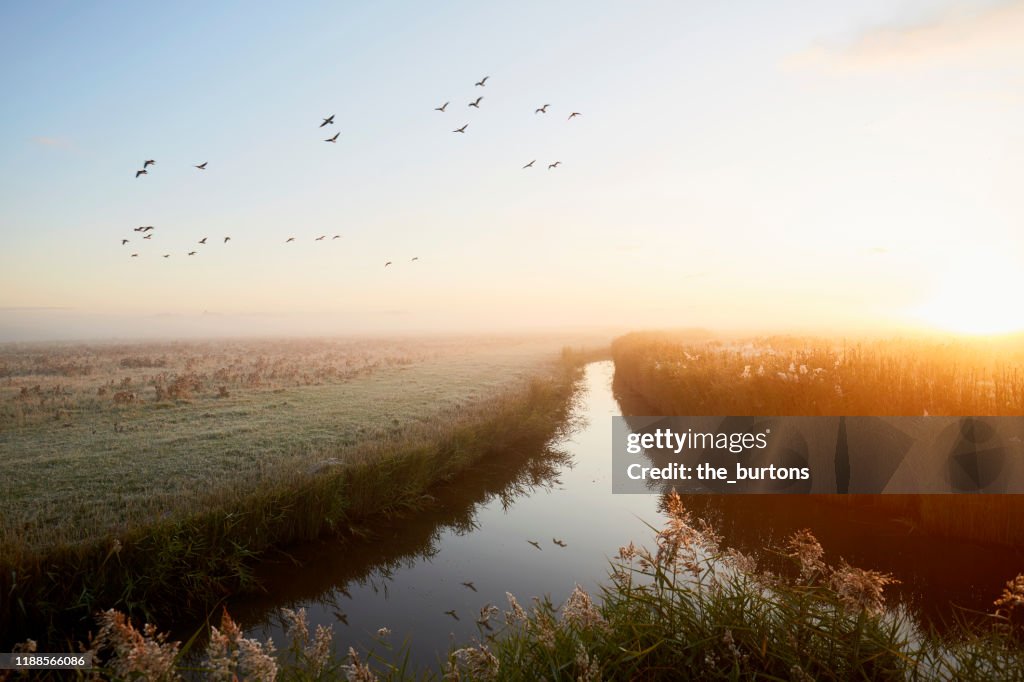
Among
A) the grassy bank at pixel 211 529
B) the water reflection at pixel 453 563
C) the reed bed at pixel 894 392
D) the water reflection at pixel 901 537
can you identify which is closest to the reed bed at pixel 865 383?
the reed bed at pixel 894 392

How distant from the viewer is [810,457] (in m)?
13.1

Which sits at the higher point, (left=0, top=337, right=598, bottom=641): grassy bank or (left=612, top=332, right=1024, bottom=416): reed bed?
(left=612, top=332, right=1024, bottom=416): reed bed

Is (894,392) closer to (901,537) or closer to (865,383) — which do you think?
(865,383)

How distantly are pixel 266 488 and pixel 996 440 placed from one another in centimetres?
1433

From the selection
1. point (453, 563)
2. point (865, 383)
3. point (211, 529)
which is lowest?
point (453, 563)

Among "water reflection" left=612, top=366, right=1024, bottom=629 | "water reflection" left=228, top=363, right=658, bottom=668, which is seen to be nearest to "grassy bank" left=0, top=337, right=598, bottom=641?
"water reflection" left=228, top=363, right=658, bottom=668

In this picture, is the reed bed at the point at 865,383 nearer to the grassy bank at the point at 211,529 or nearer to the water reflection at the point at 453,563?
the water reflection at the point at 453,563

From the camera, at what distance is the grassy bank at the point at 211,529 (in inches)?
283

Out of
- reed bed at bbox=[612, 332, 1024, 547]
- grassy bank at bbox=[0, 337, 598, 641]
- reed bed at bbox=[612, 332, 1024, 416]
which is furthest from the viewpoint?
reed bed at bbox=[612, 332, 1024, 416]

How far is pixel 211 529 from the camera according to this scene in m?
9.00

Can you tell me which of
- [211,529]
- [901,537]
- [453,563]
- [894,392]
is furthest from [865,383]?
[211,529]

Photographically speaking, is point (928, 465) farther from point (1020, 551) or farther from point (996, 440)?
point (1020, 551)

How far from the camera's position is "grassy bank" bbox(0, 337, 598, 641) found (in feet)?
23.5

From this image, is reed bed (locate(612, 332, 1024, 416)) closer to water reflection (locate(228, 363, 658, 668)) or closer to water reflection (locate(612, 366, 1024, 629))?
water reflection (locate(612, 366, 1024, 629))
